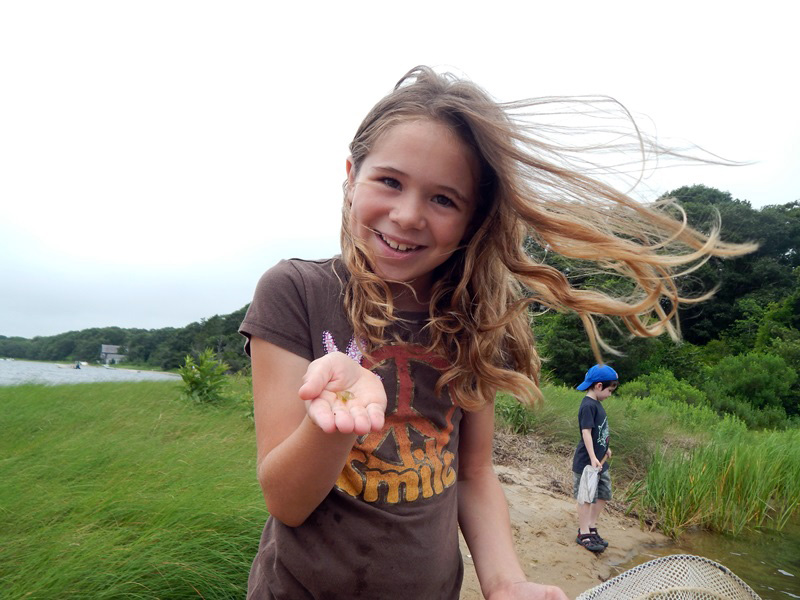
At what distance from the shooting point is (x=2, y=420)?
4.05 metres

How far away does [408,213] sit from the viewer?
1177mm

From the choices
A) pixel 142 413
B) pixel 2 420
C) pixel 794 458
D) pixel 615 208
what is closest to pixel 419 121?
pixel 615 208

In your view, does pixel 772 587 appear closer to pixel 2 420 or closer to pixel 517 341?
pixel 517 341

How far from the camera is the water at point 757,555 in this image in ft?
15.0

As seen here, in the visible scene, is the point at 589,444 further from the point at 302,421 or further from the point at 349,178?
the point at 302,421

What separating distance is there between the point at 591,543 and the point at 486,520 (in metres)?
4.06

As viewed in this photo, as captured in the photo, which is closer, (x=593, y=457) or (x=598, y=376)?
(x=593, y=457)

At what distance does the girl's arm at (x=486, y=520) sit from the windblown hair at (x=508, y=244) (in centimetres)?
11

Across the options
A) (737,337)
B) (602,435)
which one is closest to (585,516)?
(602,435)

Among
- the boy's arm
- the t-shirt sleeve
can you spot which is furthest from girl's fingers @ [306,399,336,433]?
the boy's arm

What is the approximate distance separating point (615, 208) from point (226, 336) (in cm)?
936

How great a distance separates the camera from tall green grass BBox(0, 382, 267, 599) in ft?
6.48

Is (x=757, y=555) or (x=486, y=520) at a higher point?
(x=486, y=520)

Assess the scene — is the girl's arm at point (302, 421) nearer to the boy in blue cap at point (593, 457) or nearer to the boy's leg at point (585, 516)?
the boy in blue cap at point (593, 457)
